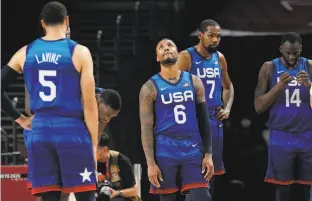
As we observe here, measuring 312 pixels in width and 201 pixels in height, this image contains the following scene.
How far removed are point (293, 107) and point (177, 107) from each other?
5.08 feet

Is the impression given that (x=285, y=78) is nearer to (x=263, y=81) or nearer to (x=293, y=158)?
(x=263, y=81)

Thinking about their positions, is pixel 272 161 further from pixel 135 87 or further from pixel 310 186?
pixel 135 87

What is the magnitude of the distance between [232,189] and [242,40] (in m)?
2.20

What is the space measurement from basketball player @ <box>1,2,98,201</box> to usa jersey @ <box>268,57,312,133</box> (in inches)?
119

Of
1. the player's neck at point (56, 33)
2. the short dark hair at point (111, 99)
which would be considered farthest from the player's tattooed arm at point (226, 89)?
the player's neck at point (56, 33)

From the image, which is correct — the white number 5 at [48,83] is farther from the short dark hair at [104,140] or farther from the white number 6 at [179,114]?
the short dark hair at [104,140]

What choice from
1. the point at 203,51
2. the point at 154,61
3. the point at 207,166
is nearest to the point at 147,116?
the point at 207,166

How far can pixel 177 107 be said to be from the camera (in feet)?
26.6

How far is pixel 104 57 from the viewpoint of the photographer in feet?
55.1

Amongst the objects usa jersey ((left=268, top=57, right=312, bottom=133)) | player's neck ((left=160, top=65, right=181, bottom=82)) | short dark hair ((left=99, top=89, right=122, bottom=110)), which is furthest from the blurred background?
short dark hair ((left=99, top=89, right=122, bottom=110))

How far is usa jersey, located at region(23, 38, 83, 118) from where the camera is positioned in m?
6.58

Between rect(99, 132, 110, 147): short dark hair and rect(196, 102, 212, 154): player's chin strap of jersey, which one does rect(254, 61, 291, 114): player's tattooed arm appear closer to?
rect(196, 102, 212, 154): player's chin strap of jersey

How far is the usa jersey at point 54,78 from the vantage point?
658 cm

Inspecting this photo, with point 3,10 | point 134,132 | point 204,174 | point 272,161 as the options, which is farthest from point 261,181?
point 3,10
